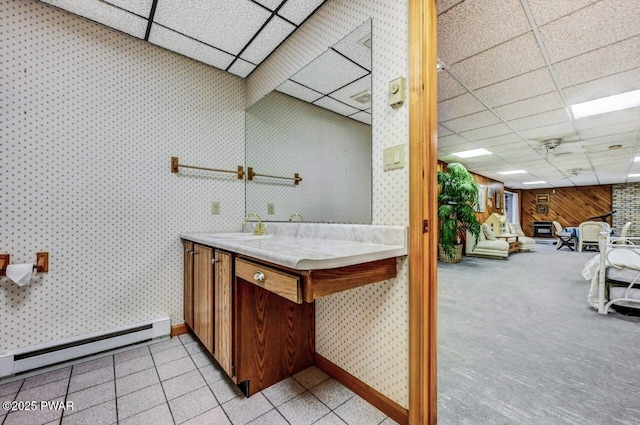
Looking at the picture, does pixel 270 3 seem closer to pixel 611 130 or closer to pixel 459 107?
pixel 459 107

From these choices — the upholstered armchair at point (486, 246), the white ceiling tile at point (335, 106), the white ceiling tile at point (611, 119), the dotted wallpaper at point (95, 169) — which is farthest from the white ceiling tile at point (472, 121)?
the upholstered armchair at point (486, 246)

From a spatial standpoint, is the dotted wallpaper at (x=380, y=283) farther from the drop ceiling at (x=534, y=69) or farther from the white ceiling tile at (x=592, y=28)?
the white ceiling tile at (x=592, y=28)

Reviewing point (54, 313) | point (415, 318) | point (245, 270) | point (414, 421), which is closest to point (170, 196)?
point (54, 313)

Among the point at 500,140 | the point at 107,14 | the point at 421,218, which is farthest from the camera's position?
the point at 500,140

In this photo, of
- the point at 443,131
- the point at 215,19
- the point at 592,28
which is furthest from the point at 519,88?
the point at 215,19

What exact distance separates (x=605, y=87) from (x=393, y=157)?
126 inches

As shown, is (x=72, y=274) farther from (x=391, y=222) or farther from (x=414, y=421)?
(x=414, y=421)

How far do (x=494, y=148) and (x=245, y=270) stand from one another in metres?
5.83

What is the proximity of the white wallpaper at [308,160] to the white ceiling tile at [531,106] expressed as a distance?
2.74 metres

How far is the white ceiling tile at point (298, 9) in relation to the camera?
5.76ft

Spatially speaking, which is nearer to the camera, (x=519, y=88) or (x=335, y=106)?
(x=335, y=106)

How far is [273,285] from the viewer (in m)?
1.14

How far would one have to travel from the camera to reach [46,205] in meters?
1.78

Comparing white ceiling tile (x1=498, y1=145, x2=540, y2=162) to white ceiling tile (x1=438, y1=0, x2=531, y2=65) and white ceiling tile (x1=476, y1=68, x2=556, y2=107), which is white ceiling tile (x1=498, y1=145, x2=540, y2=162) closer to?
white ceiling tile (x1=476, y1=68, x2=556, y2=107)
